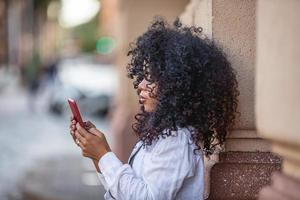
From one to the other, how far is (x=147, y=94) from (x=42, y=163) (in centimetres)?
984

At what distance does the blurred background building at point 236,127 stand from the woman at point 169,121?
0.29m

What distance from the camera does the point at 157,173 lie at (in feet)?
10.4

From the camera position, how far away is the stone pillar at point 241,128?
3.87 meters

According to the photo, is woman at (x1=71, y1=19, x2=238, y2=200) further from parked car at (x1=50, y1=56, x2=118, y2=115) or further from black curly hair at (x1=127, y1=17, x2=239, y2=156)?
parked car at (x1=50, y1=56, x2=118, y2=115)

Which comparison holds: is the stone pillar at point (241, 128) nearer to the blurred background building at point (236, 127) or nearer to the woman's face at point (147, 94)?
the blurred background building at point (236, 127)

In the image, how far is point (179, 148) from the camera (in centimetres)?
326

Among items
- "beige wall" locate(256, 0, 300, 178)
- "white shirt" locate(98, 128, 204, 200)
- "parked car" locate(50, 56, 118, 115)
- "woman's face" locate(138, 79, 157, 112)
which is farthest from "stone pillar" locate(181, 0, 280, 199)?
"parked car" locate(50, 56, 118, 115)

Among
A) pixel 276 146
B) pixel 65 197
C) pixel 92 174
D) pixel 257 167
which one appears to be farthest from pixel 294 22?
pixel 92 174

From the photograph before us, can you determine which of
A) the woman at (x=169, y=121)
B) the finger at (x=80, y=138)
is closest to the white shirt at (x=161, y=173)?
the woman at (x=169, y=121)

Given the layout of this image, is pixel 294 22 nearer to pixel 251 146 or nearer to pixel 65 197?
pixel 251 146

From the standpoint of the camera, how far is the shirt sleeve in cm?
316

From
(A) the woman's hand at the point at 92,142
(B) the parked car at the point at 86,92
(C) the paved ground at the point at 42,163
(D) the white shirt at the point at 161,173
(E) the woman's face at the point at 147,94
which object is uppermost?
(E) the woman's face at the point at 147,94

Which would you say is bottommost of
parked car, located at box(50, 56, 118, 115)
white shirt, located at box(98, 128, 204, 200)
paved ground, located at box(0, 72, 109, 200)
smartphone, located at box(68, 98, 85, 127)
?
paved ground, located at box(0, 72, 109, 200)

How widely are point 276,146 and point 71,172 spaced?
371 inches
